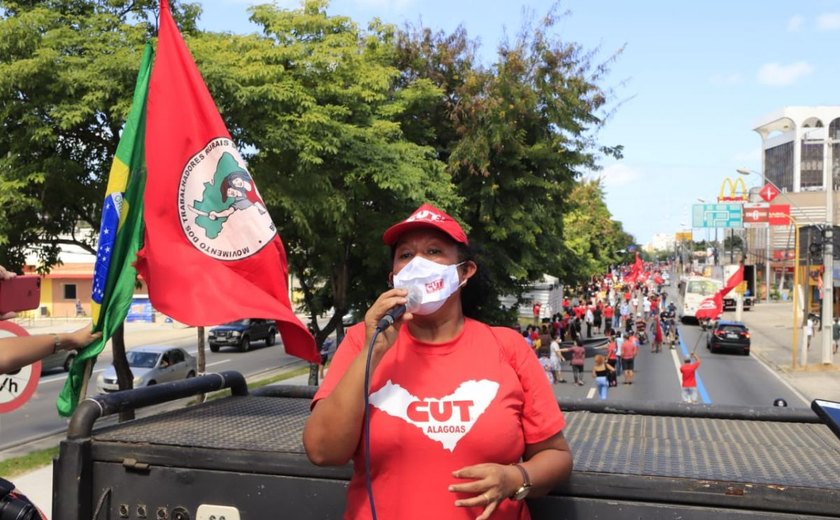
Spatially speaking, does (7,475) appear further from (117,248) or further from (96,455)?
(96,455)

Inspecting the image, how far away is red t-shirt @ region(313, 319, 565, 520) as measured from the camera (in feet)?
7.15

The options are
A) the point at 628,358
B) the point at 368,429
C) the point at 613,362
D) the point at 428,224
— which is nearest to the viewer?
the point at 368,429

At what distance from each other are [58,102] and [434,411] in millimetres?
10442

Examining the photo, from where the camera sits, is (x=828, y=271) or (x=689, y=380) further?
(x=828, y=271)

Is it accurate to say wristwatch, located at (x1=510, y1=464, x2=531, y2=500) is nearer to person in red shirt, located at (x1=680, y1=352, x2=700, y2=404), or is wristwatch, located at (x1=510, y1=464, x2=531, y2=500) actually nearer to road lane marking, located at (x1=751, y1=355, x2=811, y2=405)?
person in red shirt, located at (x1=680, y1=352, x2=700, y2=404)

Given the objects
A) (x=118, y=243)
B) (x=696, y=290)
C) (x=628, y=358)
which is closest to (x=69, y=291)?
(x=696, y=290)

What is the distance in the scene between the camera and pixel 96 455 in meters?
2.83

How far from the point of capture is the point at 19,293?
3.44 meters

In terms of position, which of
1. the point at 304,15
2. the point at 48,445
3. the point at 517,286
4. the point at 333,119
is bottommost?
the point at 48,445

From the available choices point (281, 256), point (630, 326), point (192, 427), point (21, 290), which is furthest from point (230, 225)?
point (630, 326)

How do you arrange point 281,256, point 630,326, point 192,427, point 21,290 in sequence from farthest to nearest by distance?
point 630,326 → point 281,256 → point 21,290 → point 192,427

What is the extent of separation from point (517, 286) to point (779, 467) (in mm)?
21672

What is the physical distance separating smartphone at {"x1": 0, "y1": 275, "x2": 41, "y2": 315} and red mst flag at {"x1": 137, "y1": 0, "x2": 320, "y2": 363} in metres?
0.86

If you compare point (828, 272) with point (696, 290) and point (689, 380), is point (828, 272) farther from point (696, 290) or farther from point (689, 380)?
point (696, 290)
